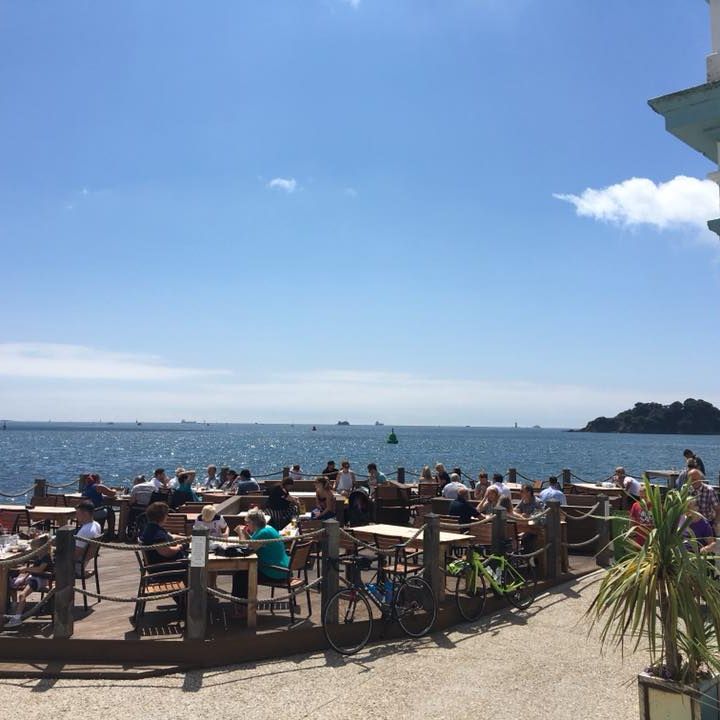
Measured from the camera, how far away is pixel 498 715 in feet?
19.7

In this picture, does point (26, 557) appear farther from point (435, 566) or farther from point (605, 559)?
point (605, 559)

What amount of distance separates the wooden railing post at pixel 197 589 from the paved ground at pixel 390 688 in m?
0.42

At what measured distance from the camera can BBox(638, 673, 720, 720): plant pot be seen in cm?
476

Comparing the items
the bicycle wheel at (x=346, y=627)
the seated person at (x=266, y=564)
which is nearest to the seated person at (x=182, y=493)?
the seated person at (x=266, y=564)

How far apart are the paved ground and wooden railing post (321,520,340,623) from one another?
67 cm

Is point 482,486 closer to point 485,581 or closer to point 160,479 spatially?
point 485,581

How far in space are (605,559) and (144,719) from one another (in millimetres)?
8602

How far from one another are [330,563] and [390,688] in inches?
65.8

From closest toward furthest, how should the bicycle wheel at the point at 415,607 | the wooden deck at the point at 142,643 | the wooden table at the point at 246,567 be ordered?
the wooden deck at the point at 142,643
the wooden table at the point at 246,567
the bicycle wheel at the point at 415,607

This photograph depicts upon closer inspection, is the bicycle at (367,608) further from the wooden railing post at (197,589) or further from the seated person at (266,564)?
the wooden railing post at (197,589)

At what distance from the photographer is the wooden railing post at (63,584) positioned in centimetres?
709

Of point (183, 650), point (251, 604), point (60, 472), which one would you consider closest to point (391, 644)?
point (251, 604)

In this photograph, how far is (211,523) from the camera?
9.21m

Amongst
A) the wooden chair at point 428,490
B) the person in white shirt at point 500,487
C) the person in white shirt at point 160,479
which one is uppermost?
the person in white shirt at point 500,487
